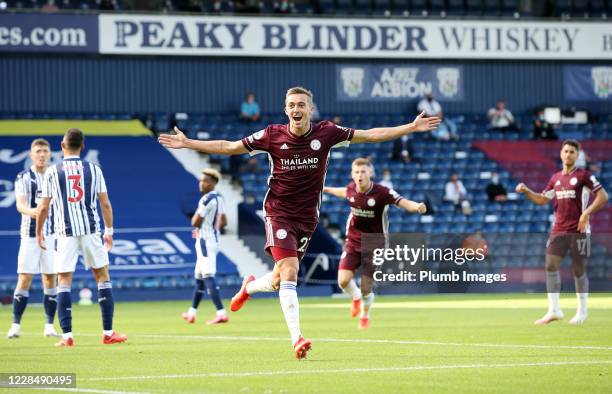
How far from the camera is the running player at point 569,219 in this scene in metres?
17.0

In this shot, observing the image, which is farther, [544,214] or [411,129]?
[544,214]

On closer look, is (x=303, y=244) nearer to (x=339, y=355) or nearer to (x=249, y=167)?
(x=339, y=355)

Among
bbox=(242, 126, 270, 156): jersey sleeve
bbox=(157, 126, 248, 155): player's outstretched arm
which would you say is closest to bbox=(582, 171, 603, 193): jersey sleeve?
bbox=(242, 126, 270, 156): jersey sleeve

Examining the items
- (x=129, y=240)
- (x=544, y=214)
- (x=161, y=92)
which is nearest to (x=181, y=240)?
(x=129, y=240)

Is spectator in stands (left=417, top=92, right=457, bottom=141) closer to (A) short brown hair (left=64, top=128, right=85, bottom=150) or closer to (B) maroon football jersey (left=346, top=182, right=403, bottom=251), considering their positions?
(B) maroon football jersey (left=346, top=182, right=403, bottom=251)

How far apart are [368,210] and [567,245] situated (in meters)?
2.79

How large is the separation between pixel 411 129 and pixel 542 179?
88.1 ft

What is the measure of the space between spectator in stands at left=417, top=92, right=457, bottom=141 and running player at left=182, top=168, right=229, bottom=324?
1843cm

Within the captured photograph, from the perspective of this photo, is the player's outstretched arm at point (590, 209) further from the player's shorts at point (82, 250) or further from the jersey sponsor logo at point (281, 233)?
the player's shorts at point (82, 250)

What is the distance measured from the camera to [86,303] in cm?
2800

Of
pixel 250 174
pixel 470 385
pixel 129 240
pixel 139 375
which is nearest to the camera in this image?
pixel 470 385

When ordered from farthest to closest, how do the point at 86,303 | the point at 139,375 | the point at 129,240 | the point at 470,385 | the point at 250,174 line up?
the point at 250,174
the point at 129,240
the point at 86,303
the point at 139,375
the point at 470,385

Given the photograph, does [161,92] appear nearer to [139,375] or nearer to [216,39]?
[216,39]

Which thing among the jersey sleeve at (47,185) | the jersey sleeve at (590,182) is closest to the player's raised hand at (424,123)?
the jersey sleeve at (47,185)
